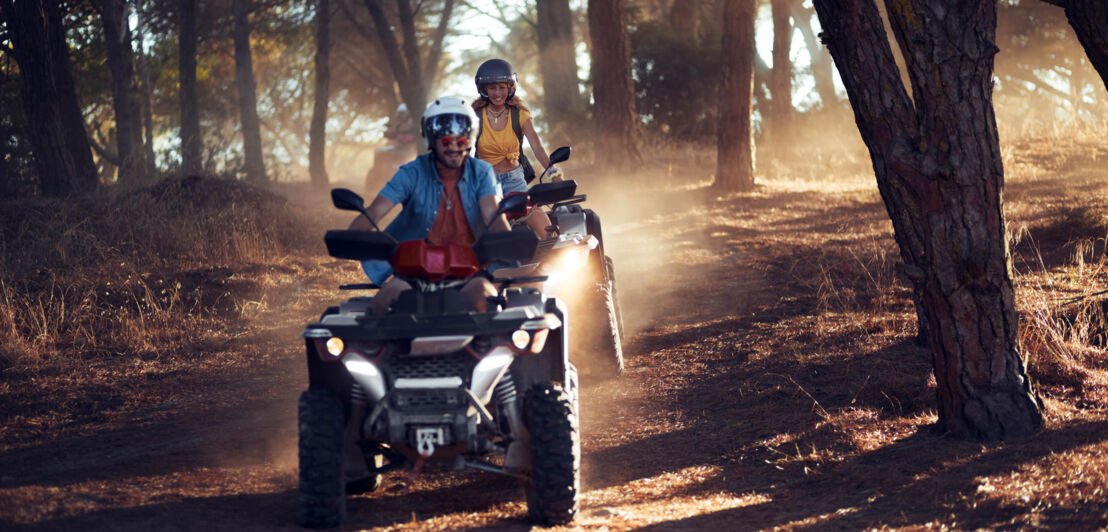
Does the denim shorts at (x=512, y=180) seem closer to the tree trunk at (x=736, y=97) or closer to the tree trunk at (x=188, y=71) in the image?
the tree trunk at (x=736, y=97)

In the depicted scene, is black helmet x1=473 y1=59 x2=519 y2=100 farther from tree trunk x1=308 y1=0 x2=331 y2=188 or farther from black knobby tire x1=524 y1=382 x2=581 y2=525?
tree trunk x1=308 y1=0 x2=331 y2=188

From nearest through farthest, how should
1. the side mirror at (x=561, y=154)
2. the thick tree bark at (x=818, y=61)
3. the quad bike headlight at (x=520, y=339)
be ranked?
the quad bike headlight at (x=520, y=339) → the side mirror at (x=561, y=154) → the thick tree bark at (x=818, y=61)

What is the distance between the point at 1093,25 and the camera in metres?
6.30

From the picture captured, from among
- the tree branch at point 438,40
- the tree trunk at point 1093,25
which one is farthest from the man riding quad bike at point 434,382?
the tree branch at point 438,40

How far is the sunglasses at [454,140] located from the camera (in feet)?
17.4

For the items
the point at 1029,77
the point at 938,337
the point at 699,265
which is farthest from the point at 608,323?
the point at 1029,77

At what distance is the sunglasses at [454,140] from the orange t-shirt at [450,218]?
0.19m

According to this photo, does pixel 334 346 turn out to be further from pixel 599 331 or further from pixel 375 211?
pixel 599 331

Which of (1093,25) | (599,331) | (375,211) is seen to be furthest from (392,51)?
(375,211)

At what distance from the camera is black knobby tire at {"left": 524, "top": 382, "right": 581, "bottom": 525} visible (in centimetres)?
462

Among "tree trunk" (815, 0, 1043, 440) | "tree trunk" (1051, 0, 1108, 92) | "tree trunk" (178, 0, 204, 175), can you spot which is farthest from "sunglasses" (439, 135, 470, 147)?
"tree trunk" (178, 0, 204, 175)

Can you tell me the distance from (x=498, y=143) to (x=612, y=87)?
1179cm

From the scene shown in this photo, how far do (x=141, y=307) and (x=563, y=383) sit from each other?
20.0 ft

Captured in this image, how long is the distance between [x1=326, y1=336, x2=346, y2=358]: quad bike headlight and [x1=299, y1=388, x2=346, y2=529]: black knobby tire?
0.21 m
